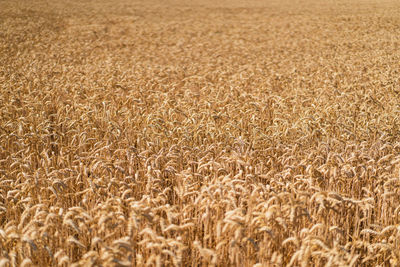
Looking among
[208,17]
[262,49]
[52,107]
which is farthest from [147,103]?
[208,17]

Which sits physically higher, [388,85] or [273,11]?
[273,11]

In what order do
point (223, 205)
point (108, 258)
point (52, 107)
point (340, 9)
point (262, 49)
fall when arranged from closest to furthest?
point (108, 258), point (223, 205), point (52, 107), point (262, 49), point (340, 9)

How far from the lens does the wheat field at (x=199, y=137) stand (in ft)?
8.36

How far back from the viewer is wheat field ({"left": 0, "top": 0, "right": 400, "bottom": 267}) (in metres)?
2.55

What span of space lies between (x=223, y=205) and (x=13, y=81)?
7.05m

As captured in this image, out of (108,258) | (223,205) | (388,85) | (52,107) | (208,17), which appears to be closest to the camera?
(108,258)

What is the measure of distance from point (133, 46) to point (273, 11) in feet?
54.9

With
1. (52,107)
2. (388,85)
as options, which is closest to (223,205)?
(52,107)

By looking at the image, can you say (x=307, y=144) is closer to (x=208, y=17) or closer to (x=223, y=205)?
(x=223, y=205)

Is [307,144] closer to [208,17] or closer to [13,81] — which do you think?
[13,81]

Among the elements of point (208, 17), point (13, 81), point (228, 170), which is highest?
point (208, 17)

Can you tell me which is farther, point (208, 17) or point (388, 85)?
point (208, 17)

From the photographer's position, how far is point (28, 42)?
52.6 ft

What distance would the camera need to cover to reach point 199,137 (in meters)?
4.63
